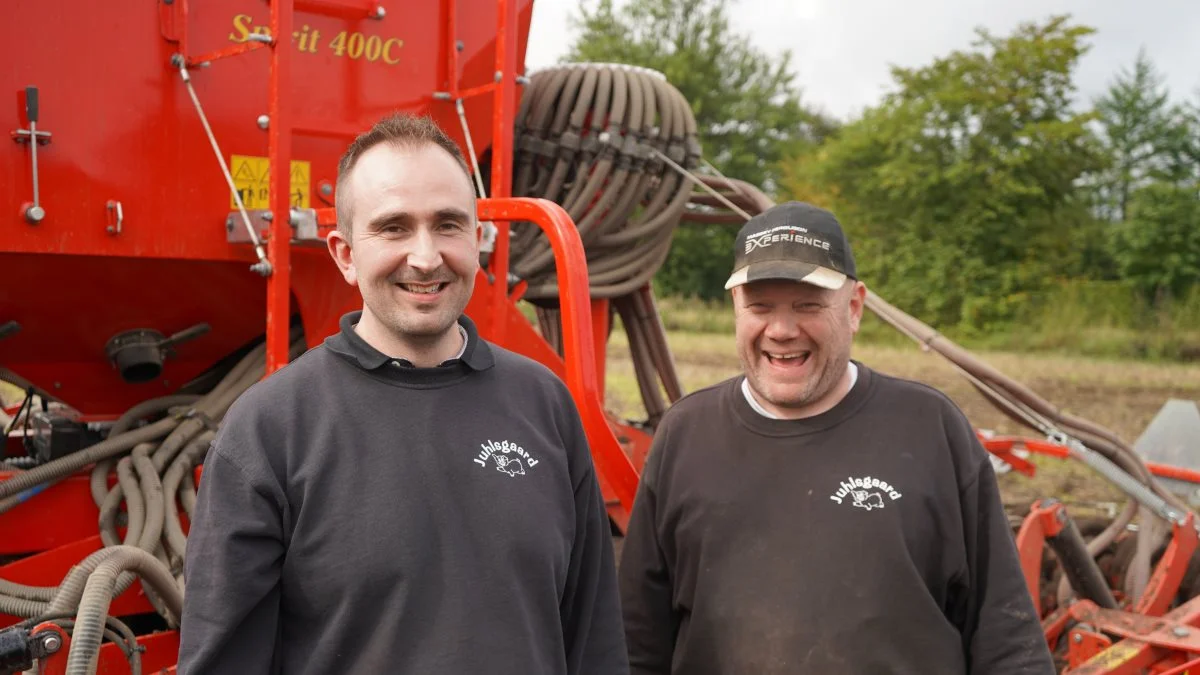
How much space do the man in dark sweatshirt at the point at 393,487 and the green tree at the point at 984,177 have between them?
22.0 meters

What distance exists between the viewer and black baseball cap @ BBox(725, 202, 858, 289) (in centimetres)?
213

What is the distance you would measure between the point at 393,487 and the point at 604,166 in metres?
3.27

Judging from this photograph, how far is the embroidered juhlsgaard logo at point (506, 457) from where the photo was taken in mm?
1666

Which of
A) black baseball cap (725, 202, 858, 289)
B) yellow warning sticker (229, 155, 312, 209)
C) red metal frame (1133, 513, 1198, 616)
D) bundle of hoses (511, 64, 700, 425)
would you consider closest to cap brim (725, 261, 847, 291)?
black baseball cap (725, 202, 858, 289)

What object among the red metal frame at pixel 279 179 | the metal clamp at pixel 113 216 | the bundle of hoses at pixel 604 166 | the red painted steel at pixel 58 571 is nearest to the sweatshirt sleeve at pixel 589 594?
the red metal frame at pixel 279 179

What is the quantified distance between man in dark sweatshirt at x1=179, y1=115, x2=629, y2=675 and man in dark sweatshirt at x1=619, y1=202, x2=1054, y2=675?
47cm

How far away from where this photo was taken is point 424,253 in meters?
1.66

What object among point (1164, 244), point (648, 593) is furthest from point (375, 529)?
point (1164, 244)

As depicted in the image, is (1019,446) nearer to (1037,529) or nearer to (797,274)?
(1037,529)

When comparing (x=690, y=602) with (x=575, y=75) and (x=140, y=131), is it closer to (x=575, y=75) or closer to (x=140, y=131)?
(x=140, y=131)

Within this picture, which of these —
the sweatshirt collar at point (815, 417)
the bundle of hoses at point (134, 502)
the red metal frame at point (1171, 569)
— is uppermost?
the sweatshirt collar at point (815, 417)

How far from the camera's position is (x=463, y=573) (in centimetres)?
160

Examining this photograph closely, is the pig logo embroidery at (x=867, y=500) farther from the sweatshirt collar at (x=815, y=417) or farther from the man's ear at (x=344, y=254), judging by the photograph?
the man's ear at (x=344, y=254)

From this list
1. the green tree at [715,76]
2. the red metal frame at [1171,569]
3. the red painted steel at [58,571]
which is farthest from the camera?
the green tree at [715,76]
